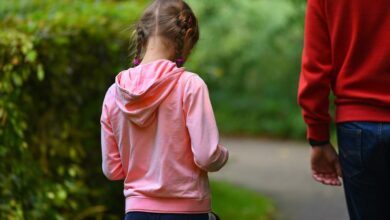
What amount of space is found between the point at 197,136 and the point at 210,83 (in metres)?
13.8

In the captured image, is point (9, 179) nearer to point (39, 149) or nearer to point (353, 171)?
point (39, 149)

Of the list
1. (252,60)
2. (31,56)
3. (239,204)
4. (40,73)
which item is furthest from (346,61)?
(252,60)

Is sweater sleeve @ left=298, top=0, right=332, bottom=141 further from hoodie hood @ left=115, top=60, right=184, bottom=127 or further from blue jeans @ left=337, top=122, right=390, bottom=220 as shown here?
hoodie hood @ left=115, top=60, right=184, bottom=127

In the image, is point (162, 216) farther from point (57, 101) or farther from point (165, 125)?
point (57, 101)

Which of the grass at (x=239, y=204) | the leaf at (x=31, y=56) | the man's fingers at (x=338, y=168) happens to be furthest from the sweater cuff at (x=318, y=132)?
the grass at (x=239, y=204)

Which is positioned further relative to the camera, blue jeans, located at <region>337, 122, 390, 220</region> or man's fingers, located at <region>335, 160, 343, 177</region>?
man's fingers, located at <region>335, 160, 343, 177</region>

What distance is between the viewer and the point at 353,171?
311 centimetres

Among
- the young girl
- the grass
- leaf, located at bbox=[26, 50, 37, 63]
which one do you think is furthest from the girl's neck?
the grass

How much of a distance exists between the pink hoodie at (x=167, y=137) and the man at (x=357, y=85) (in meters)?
0.51

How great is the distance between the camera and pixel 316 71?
3238mm

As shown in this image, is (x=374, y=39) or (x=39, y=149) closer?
(x=374, y=39)

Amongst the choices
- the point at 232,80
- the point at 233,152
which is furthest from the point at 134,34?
the point at 232,80

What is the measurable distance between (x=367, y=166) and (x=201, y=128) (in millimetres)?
673

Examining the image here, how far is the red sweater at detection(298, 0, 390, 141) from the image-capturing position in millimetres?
3059
